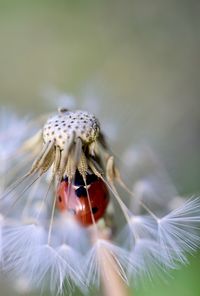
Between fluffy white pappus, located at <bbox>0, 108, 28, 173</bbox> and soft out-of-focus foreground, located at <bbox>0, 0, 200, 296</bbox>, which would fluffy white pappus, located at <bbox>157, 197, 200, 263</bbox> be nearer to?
fluffy white pappus, located at <bbox>0, 108, 28, 173</bbox>

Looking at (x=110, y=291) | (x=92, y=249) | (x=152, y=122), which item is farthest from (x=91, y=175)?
(x=152, y=122)

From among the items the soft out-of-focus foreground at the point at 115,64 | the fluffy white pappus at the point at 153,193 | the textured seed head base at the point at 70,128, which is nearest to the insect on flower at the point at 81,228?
the textured seed head base at the point at 70,128

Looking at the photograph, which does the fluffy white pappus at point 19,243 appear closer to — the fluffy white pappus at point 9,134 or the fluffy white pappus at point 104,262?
the fluffy white pappus at point 104,262

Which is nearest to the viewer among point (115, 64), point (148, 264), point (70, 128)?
point (148, 264)

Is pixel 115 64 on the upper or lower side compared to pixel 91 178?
upper

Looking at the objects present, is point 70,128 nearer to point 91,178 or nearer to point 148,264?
point 91,178

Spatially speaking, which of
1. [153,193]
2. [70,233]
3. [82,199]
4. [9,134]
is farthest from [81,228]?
[9,134]
